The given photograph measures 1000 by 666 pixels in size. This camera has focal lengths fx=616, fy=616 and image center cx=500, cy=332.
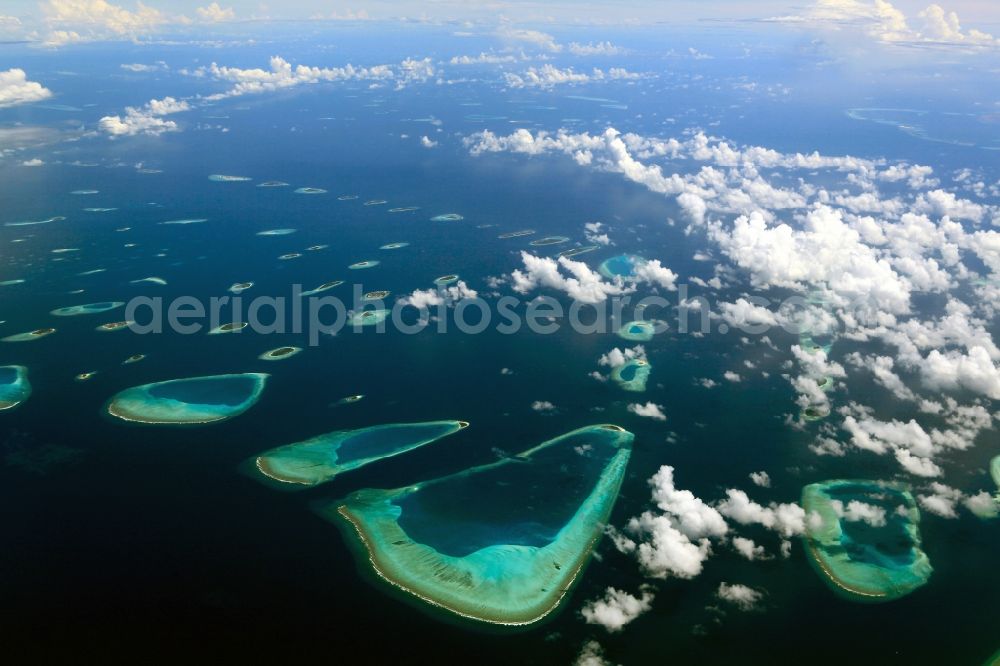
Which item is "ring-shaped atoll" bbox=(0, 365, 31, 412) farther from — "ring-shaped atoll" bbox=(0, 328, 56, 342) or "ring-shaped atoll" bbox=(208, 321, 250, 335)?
"ring-shaped atoll" bbox=(208, 321, 250, 335)

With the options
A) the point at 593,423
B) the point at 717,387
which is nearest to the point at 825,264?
the point at 717,387

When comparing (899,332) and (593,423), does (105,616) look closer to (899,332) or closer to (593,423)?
(593,423)

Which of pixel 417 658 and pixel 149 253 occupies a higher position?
pixel 149 253

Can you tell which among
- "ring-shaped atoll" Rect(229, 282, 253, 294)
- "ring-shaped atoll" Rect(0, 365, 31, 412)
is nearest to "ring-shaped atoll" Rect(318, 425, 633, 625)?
"ring-shaped atoll" Rect(0, 365, 31, 412)

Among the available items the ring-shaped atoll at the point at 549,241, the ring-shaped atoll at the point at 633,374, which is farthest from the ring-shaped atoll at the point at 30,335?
the ring-shaped atoll at the point at 549,241

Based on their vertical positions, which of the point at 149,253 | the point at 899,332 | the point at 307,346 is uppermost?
the point at 149,253

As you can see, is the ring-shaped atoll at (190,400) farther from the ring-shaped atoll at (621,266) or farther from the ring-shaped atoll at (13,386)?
the ring-shaped atoll at (621,266)
